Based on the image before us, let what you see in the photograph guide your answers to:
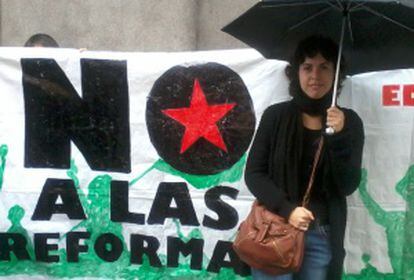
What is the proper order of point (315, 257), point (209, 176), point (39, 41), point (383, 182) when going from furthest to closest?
point (39, 41), point (209, 176), point (383, 182), point (315, 257)

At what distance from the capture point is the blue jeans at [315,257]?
272 cm

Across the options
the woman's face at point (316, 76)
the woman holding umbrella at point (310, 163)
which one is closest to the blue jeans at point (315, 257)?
the woman holding umbrella at point (310, 163)

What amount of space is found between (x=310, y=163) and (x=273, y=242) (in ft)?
1.27

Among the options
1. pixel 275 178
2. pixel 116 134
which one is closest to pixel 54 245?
pixel 116 134

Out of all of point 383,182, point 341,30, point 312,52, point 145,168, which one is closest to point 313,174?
point 312,52

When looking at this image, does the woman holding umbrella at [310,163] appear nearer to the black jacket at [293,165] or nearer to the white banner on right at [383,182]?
the black jacket at [293,165]

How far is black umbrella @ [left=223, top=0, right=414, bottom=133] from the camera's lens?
275cm

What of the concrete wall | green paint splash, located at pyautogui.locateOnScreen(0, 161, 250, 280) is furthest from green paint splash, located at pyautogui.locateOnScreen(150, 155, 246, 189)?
the concrete wall

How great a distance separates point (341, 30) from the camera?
2.79m

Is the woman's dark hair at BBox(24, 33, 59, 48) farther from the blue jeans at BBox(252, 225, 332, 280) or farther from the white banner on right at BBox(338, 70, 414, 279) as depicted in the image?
the blue jeans at BBox(252, 225, 332, 280)

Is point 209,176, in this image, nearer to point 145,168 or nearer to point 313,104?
point 145,168

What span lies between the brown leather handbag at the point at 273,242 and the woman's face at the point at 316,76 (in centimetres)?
24

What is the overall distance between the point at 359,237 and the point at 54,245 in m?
1.80

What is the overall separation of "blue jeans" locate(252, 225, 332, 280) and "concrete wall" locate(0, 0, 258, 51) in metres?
3.25
